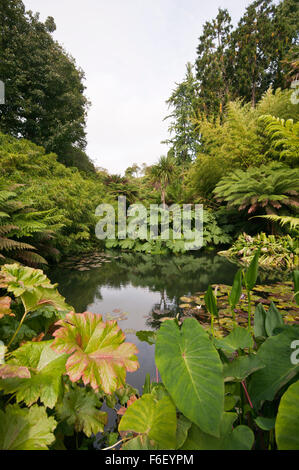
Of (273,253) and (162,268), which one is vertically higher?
(273,253)

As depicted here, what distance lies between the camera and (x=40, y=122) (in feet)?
26.8

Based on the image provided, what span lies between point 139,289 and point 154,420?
2065mm

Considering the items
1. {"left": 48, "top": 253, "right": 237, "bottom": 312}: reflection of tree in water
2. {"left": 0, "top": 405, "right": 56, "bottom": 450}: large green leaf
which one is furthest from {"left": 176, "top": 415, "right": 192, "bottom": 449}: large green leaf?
{"left": 48, "top": 253, "right": 237, "bottom": 312}: reflection of tree in water

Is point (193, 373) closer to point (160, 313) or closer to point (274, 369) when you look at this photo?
point (274, 369)

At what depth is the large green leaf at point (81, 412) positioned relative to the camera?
1.85 ft

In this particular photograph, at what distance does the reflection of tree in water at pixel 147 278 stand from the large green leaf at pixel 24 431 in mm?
1420

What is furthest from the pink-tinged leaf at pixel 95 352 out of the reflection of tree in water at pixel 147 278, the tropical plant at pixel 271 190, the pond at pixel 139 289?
the tropical plant at pixel 271 190

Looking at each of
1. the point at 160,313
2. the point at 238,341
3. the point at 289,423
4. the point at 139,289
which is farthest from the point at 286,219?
the point at 289,423

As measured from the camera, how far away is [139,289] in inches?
96.9

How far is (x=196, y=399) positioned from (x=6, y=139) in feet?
A: 19.2

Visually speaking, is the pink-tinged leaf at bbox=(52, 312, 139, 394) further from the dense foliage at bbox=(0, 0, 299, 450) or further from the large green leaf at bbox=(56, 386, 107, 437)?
the large green leaf at bbox=(56, 386, 107, 437)

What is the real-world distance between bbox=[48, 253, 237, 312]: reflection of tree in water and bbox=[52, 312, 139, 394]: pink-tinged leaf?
1.31 meters

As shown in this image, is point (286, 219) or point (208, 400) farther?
point (286, 219)

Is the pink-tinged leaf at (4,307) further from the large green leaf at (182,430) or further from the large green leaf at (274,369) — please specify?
the large green leaf at (274,369)
